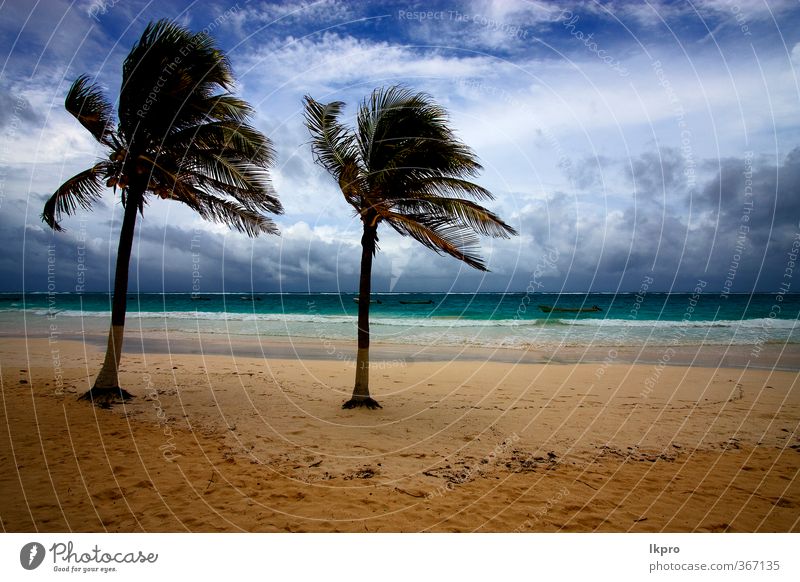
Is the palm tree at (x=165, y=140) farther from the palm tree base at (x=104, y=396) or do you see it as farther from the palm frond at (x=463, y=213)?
the palm frond at (x=463, y=213)

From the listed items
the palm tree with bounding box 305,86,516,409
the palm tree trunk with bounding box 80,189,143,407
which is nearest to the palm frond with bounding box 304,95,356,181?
the palm tree with bounding box 305,86,516,409

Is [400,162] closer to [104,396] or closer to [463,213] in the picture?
[463,213]

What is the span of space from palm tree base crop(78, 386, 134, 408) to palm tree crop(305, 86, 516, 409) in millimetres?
5443

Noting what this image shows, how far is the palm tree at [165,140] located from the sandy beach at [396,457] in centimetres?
270

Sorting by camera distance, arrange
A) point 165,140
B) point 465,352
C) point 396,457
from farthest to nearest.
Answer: point 465,352 < point 165,140 < point 396,457

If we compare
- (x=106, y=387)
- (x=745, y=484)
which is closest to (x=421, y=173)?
(x=745, y=484)

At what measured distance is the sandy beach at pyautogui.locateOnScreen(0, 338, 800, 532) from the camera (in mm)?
4590

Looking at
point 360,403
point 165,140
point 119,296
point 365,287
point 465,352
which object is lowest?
point 360,403

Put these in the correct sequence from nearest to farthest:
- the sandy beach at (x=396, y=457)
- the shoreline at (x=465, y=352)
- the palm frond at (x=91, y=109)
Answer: the sandy beach at (x=396, y=457), the palm frond at (x=91, y=109), the shoreline at (x=465, y=352)

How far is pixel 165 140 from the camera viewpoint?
325 inches

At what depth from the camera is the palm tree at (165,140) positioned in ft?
25.8

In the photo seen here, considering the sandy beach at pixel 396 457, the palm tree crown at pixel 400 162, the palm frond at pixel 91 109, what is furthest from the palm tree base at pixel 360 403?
the palm frond at pixel 91 109

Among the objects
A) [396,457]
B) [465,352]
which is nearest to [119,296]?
[396,457]

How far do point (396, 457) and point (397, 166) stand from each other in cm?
542
